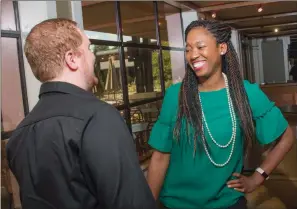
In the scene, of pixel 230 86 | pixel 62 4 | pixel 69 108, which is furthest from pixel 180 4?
pixel 69 108

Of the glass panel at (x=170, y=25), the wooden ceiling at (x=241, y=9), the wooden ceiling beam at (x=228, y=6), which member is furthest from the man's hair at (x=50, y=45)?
the wooden ceiling beam at (x=228, y=6)

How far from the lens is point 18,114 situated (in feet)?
4.77

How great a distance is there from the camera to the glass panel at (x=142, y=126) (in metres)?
2.44

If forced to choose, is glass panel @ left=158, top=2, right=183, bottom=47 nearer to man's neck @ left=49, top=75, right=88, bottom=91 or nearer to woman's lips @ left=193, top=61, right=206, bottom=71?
woman's lips @ left=193, top=61, right=206, bottom=71

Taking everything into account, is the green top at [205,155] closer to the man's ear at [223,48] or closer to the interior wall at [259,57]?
the man's ear at [223,48]

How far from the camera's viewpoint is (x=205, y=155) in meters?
1.17

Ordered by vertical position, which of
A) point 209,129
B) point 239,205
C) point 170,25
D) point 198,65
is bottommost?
point 239,205

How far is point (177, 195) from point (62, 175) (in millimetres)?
589

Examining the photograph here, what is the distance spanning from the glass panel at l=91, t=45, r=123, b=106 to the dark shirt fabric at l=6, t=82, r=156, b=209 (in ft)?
4.21

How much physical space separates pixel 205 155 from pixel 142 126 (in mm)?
1435

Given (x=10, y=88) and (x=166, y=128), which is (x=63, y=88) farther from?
(x=10, y=88)

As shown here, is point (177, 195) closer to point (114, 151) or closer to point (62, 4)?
point (114, 151)

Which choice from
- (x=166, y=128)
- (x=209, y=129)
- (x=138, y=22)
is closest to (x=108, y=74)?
(x=138, y=22)

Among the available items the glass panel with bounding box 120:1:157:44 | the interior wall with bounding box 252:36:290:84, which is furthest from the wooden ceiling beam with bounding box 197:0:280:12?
the interior wall with bounding box 252:36:290:84
